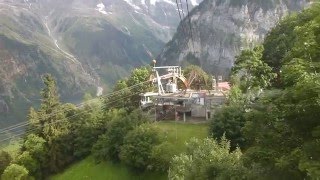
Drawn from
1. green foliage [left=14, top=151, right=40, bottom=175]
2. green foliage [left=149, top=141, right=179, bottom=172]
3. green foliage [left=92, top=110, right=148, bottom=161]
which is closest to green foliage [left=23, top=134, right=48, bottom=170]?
green foliage [left=14, top=151, right=40, bottom=175]

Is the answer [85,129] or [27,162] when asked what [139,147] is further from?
[27,162]

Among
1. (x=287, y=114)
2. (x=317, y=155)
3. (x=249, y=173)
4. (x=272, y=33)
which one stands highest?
(x=272, y=33)

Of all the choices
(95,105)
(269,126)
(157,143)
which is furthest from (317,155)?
(95,105)

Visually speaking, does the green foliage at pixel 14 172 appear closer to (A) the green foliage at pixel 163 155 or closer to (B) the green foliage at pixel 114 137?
(B) the green foliage at pixel 114 137

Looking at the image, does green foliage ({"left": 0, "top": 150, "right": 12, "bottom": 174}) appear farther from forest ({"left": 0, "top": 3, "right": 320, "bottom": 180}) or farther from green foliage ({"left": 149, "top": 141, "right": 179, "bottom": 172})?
green foliage ({"left": 149, "top": 141, "right": 179, "bottom": 172})

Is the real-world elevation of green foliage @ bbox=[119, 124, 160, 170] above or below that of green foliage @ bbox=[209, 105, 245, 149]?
below

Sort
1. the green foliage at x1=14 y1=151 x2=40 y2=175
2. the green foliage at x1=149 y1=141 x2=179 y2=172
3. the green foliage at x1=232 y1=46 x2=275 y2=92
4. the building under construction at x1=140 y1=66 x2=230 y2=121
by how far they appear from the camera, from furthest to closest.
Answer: the building under construction at x1=140 y1=66 x2=230 y2=121
the green foliage at x1=14 y1=151 x2=40 y2=175
the green foliage at x1=149 y1=141 x2=179 y2=172
the green foliage at x1=232 y1=46 x2=275 y2=92

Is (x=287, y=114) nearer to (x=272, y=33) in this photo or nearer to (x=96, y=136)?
(x=272, y=33)
